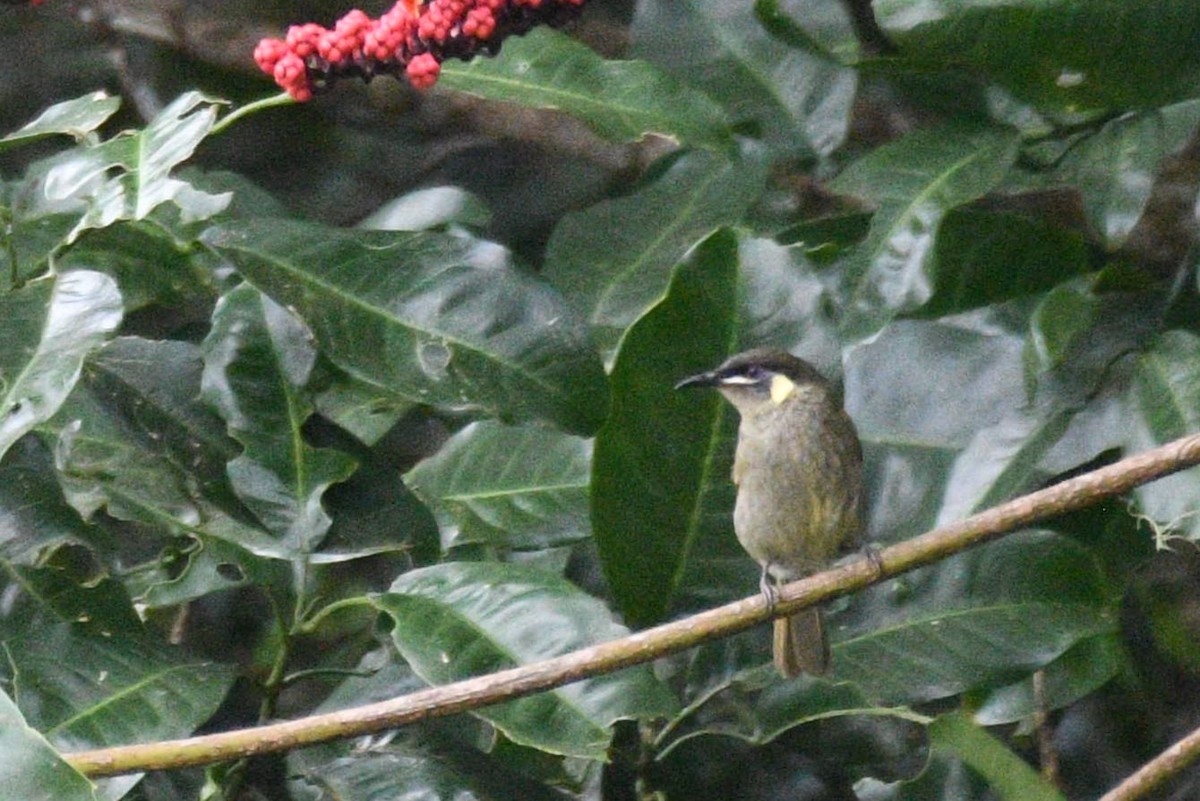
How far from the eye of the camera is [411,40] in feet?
A: 7.24

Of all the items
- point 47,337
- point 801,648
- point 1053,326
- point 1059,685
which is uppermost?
point 47,337

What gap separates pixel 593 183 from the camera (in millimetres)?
3713

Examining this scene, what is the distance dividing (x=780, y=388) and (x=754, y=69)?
61 cm

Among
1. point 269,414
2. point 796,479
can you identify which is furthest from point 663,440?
point 796,479

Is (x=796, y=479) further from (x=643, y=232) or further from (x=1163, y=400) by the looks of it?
(x=1163, y=400)

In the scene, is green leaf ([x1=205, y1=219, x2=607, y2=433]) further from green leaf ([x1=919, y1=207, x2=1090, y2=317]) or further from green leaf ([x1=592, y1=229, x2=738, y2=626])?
green leaf ([x1=919, y1=207, x2=1090, y2=317])

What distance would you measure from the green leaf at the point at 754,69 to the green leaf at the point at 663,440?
67 centimetres

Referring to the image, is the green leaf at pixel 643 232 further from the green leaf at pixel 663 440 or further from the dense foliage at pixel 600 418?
the green leaf at pixel 663 440

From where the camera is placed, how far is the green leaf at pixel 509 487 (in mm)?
2604

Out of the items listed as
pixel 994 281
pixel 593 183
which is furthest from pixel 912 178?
pixel 593 183

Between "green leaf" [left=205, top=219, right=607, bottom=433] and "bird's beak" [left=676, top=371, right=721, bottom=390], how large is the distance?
14 cm

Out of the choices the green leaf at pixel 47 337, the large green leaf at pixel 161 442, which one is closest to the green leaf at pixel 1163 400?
the large green leaf at pixel 161 442

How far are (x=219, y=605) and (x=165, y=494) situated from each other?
0.83m

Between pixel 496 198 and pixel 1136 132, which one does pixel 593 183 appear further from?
pixel 1136 132
